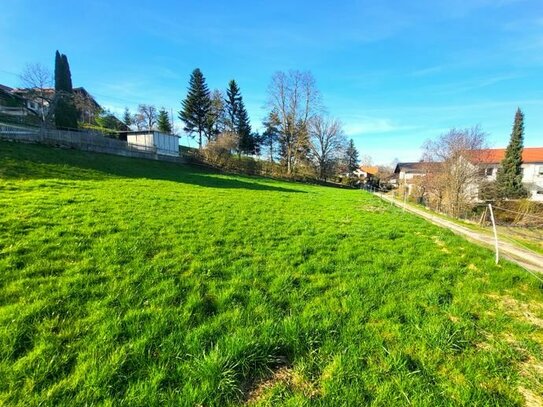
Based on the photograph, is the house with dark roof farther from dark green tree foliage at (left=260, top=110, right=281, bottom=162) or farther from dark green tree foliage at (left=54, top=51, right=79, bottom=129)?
dark green tree foliage at (left=260, top=110, right=281, bottom=162)

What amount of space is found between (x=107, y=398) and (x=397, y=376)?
250cm

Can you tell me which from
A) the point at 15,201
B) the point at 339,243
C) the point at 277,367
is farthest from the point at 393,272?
the point at 15,201

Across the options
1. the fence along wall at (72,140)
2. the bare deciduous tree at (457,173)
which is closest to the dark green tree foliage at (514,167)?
the bare deciduous tree at (457,173)

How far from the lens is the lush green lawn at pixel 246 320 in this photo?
2.28 meters

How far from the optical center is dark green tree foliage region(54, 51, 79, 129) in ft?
102

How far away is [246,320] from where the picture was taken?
318cm

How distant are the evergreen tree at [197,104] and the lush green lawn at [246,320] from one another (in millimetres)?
43513

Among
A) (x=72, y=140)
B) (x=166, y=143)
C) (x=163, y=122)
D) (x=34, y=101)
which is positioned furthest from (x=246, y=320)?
(x=163, y=122)

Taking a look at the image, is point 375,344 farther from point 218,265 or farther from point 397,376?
point 218,265

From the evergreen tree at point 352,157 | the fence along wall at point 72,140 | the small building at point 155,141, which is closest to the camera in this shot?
the fence along wall at point 72,140

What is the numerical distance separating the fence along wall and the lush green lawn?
1643 centimetres

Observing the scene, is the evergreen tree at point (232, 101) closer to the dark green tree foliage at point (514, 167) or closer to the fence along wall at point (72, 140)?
the fence along wall at point (72, 140)

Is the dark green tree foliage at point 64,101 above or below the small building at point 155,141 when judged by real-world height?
above

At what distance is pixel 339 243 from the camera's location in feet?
21.5
